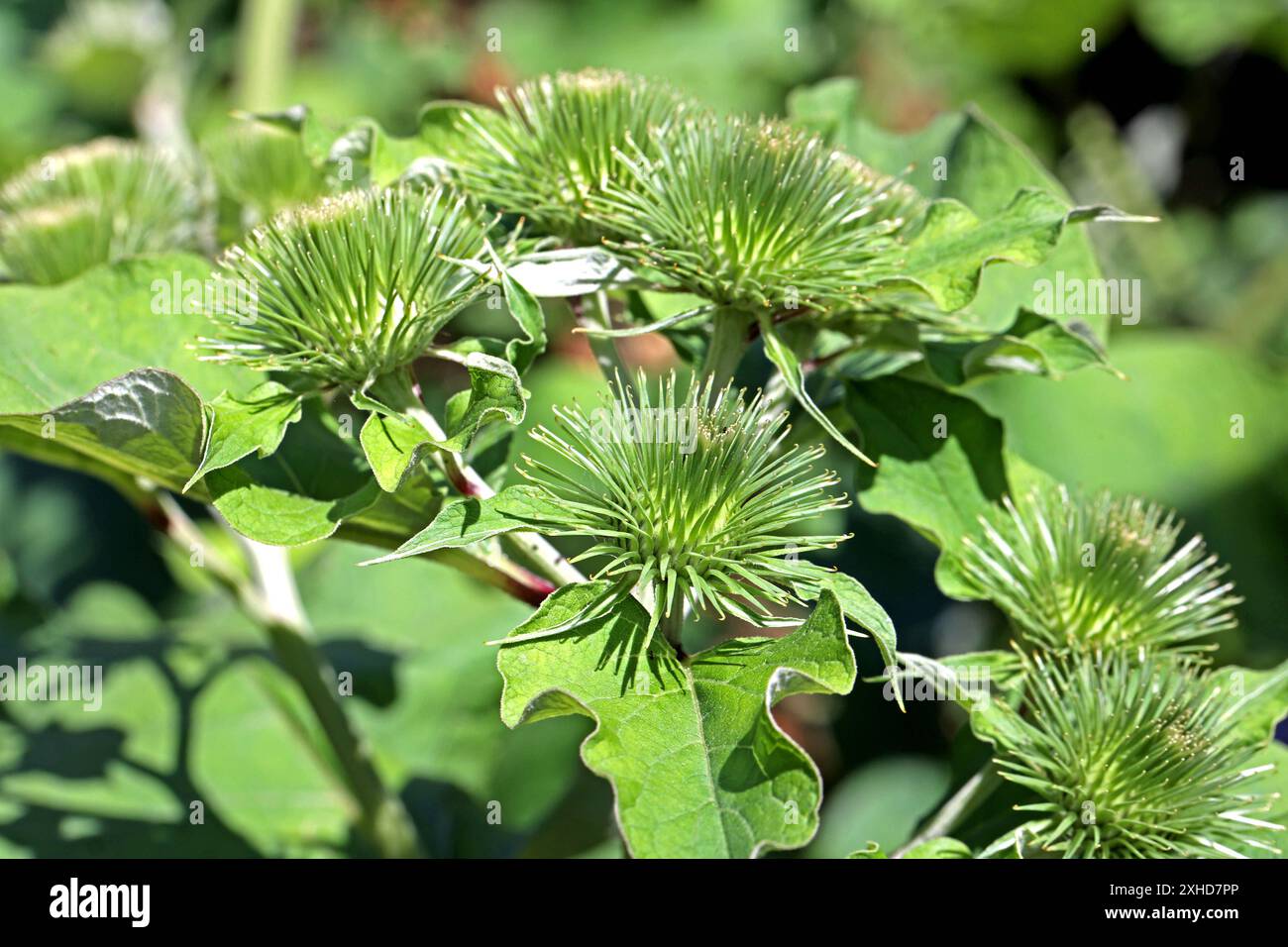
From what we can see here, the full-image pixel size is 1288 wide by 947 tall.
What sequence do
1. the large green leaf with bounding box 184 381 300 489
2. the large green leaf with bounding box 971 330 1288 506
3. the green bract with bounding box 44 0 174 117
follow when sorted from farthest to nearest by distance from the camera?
the green bract with bounding box 44 0 174 117 → the large green leaf with bounding box 971 330 1288 506 → the large green leaf with bounding box 184 381 300 489

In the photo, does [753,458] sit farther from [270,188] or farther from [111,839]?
[111,839]

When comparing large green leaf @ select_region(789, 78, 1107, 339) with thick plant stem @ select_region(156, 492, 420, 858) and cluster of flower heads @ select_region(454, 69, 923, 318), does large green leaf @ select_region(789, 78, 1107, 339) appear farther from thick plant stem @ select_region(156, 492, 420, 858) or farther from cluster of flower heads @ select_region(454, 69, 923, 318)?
thick plant stem @ select_region(156, 492, 420, 858)

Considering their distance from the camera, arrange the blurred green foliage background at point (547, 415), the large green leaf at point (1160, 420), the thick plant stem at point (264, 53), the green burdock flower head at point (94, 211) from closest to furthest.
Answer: the green burdock flower head at point (94, 211) → the blurred green foliage background at point (547, 415) → the large green leaf at point (1160, 420) → the thick plant stem at point (264, 53)

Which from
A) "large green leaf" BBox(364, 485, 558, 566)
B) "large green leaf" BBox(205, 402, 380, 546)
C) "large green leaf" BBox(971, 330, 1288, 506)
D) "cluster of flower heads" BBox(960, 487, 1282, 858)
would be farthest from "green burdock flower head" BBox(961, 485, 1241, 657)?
"large green leaf" BBox(971, 330, 1288, 506)

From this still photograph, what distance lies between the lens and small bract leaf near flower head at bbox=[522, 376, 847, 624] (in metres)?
0.92

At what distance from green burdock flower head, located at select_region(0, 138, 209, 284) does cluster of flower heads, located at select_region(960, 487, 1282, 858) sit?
97 cm

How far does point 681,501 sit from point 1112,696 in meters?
0.41

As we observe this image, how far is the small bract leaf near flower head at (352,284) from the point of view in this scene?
0.96 meters

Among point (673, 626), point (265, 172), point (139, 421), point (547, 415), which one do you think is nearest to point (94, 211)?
point (265, 172)

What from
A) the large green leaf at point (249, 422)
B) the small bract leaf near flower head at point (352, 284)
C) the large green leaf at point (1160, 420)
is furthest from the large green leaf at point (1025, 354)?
the large green leaf at point (1160, 420)

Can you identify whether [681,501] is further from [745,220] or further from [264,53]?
[264,53]

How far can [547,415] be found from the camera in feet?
9.02

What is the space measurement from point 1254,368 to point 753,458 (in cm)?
213

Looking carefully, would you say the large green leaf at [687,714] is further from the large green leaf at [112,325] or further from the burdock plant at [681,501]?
the large green leaf at [112,325]
